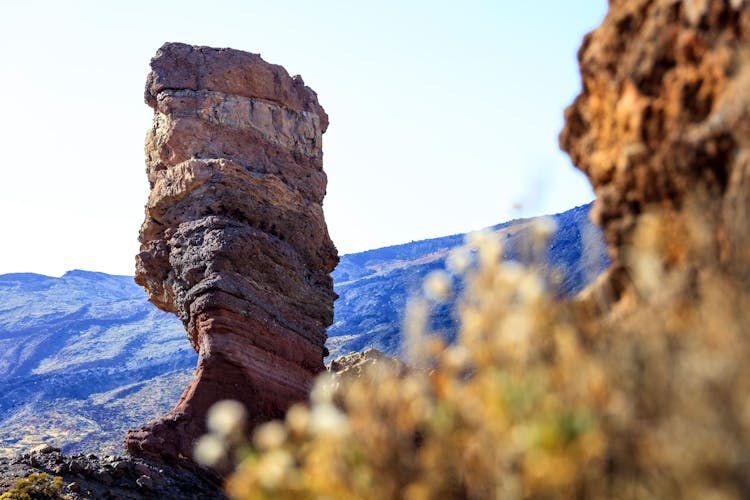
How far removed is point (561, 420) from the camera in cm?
333

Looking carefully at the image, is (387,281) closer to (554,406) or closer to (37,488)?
(37,488)

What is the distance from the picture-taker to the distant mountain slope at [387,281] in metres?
73.4

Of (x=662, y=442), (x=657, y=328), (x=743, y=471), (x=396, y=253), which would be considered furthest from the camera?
(x=396, y=253)

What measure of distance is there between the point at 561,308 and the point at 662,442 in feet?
4.98

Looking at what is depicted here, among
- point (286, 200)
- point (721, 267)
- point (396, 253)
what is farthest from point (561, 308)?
point (396, 253)

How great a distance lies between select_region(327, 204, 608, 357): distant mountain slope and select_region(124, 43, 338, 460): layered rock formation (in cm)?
2979

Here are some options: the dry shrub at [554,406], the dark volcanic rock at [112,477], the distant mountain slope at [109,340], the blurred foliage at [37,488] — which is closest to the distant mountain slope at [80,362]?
the distant mountain slope at [109,340]

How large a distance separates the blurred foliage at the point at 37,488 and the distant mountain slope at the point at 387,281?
38299 mm

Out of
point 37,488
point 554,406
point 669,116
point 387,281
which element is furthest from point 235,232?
point 387,281

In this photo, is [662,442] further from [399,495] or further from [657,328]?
[399,495]

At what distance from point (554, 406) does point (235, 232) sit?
60.4 ft

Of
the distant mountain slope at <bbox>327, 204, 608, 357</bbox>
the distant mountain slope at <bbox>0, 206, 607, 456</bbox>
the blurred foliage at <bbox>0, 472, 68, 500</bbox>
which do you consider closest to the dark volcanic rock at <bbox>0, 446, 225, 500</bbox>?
the blurred foliage at <bbox>0, 472, 68, 500</bbox>

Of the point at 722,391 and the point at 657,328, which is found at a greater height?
the point at 657,328

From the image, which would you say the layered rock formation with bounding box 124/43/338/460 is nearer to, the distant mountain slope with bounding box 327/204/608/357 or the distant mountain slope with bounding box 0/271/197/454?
the distant mountain slope with bounding box 327/204/608/357
